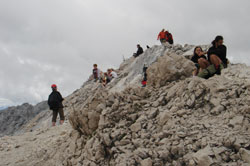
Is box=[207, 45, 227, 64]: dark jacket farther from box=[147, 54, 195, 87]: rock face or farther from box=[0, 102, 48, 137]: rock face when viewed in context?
box=[0, 102, 48, 137]: rock face

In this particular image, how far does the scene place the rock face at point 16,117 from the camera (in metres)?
29.6

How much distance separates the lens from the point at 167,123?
485cm

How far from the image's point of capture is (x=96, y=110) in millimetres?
6238

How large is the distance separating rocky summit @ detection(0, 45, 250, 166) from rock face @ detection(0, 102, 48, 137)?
25.5m

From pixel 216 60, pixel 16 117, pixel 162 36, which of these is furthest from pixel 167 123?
pixel 16 117

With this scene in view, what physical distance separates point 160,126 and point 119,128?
1.14 m

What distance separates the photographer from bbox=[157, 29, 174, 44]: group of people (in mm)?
20902

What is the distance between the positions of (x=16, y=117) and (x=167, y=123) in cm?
3271

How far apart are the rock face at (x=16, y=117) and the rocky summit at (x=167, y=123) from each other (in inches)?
1004

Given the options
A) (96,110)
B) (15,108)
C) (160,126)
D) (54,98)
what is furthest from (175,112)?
(15,108)

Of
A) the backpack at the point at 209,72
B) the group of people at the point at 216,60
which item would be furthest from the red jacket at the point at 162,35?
the backpack at the point at 209,72

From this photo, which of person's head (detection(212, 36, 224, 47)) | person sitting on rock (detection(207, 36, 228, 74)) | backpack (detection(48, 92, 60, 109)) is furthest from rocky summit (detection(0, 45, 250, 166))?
backpack (detection(48, 92, 60, 109))

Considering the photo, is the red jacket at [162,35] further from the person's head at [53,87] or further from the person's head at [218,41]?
the person's head at [218,41]

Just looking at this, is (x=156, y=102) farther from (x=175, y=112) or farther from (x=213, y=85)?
(x=213, y=85)
